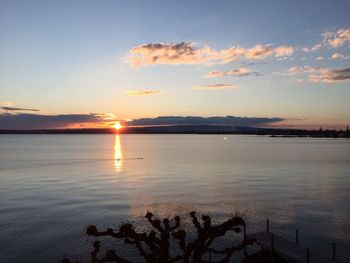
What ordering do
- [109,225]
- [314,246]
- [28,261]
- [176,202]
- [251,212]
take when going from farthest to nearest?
[176,202]
[251,212]
[109,225]
[314,246]
[28,261]

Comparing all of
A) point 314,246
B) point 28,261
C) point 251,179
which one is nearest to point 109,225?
point 28,261

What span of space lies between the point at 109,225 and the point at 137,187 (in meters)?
39.0

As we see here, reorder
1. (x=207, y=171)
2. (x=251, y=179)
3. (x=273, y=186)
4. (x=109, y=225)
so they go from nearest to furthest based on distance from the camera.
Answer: (x=109, y=225)
(x=273, y=186)
(x=251, y=179)
(x=207, y=171)

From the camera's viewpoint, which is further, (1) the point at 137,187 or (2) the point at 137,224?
(1) the point at 137,187

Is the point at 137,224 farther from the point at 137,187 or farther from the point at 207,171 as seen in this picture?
the point at 207,171

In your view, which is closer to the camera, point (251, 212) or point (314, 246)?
point (314, 246)

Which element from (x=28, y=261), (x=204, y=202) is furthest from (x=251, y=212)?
(x=28, y=261)

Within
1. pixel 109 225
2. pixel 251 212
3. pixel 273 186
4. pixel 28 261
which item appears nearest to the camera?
pixel 28 261

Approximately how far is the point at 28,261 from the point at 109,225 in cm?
1548

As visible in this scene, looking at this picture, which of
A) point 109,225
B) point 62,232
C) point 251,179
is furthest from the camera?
point 251,179

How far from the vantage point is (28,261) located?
3897cm

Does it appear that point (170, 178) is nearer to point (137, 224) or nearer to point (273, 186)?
point (273, 186)

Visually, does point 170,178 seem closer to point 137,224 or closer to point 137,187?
point 137,187

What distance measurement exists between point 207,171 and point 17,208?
72747mm
